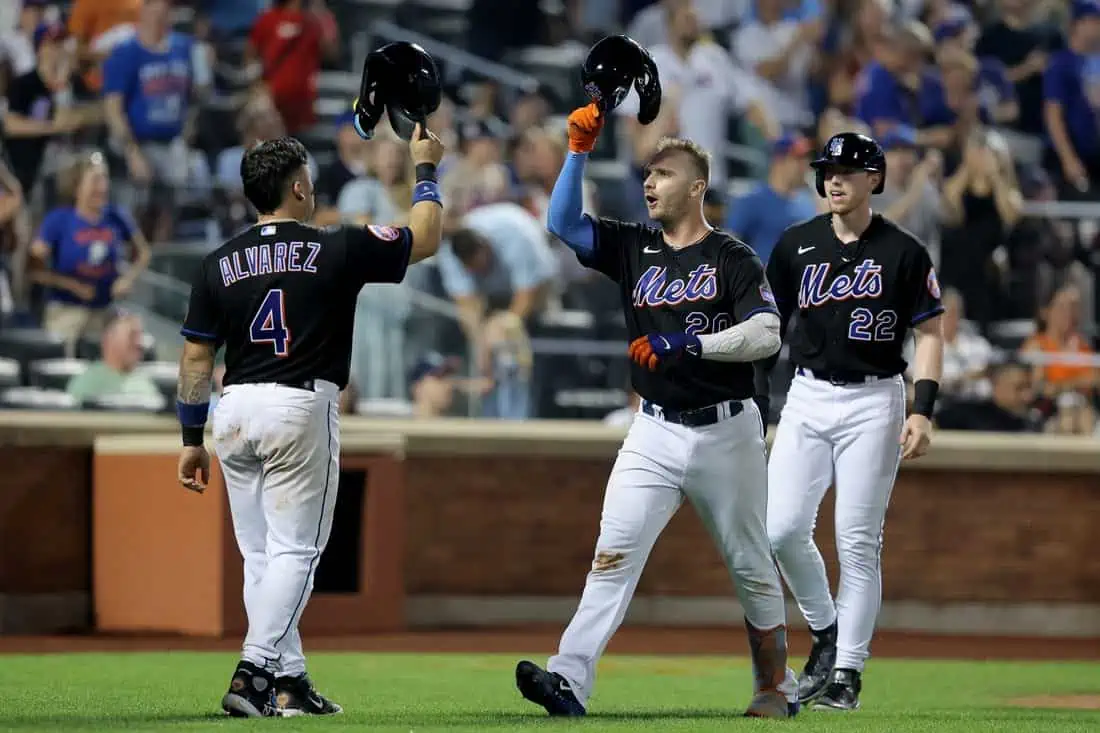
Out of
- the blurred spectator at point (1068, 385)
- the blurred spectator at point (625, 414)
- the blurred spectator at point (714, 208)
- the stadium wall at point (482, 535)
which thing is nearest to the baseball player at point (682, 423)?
the stadium wall at point (482, 535)

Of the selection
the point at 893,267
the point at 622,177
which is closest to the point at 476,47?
the point at 622,177

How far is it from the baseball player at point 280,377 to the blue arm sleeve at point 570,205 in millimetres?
393

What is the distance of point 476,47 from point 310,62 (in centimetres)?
195

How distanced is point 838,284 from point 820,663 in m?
1.48

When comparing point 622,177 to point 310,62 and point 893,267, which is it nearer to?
point 310,62

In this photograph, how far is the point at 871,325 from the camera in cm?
707

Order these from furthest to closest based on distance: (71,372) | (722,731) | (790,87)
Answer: (790,87)
(71,372)
(722,731)

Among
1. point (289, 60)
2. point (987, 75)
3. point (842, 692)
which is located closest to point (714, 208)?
point (289, 60)

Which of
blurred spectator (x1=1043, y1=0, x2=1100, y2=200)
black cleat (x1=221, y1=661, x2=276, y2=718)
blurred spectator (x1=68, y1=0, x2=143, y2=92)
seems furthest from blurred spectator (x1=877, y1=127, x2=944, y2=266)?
black cleat (x1=221, y1=661, x2=276, y2=718)

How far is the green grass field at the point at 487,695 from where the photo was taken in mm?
5840

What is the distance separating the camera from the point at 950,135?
51.5ft

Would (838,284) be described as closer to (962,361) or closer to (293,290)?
(293,290)

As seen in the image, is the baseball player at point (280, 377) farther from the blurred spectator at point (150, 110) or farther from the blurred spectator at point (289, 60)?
the blurred spectator at point (289, 60)

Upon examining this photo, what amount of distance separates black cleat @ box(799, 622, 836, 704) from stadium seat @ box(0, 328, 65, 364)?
6.75m
